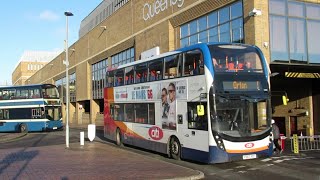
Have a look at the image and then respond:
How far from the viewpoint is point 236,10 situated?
73.6ft

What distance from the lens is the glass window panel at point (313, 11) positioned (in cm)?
2273

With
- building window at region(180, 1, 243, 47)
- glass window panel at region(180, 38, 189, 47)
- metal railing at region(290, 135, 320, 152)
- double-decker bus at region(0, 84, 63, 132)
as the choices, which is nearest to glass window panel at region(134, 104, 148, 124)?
metal railing at region(290, 135, 320, 152)

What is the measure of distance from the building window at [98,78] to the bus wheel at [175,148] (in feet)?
107

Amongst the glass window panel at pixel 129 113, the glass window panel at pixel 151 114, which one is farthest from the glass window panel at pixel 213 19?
the glass window panel at pixel 151 114

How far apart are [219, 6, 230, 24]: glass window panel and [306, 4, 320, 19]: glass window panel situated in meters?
4.30

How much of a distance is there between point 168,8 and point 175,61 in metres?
15.4

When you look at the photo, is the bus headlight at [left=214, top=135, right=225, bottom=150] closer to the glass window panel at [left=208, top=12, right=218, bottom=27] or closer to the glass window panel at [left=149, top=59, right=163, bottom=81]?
the glass window panel at [left=149, top=59, right=163, bottom=81]

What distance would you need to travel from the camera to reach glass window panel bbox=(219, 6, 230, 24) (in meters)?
23.2

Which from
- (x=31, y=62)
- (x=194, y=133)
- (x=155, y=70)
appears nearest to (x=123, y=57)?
(x=155, y=70)

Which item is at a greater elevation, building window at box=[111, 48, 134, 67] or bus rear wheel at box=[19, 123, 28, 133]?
building window at box=[111, 48, 134, 67]

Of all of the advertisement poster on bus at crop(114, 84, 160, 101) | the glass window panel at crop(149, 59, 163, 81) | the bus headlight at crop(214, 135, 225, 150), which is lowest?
the bus headlight at crop(214, 135, 225, 150)

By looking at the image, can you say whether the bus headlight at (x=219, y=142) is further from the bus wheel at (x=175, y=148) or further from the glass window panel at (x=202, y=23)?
the glass window panel at (x=202, y=23)

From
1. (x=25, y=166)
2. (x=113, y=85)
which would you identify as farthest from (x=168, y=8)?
(x=25, y=166)

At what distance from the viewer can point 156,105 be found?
17.0 metres
